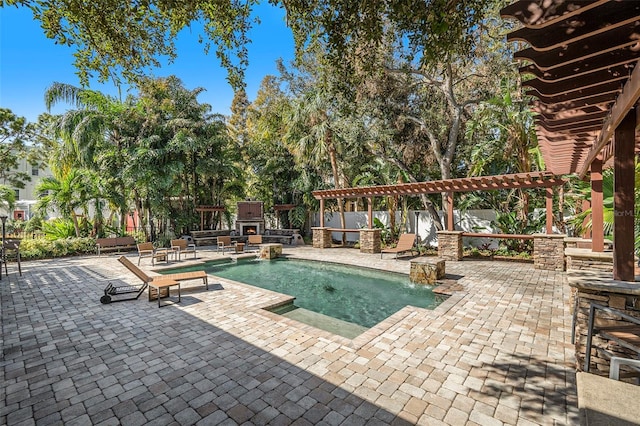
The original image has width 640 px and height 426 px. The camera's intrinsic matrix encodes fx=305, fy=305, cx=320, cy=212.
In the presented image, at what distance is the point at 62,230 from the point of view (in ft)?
52.3

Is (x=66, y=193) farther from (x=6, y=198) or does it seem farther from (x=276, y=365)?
(x=276, y=365)

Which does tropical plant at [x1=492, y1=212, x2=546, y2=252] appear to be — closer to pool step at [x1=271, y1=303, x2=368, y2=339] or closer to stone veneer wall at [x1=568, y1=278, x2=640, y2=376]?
pool step at [x1=271, y1=303, x2=368, y2=339]

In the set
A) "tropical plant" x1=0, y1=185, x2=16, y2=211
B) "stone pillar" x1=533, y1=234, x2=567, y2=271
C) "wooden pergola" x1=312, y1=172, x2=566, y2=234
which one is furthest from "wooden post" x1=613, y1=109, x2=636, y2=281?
"tropical plant" x1=0, y1=185, x2=16, y2=211

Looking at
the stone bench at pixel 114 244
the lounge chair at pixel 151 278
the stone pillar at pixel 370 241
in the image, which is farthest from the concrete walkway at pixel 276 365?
the stone bench at pixel 114 244

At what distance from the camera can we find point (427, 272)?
8883 millimetres

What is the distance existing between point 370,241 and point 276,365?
11254mm

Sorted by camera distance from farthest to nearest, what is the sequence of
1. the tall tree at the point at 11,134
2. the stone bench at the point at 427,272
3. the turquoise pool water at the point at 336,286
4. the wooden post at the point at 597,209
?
the tall tree at the point at 11,134, the stone bench at the point at 427,272, the turquoise pool water at the point at 336,286, the wooden post at the point at 597,209

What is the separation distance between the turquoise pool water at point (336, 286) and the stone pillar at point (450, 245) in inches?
142

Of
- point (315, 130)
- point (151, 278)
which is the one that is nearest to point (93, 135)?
point (315, 130)

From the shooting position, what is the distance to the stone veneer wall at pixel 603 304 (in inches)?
131

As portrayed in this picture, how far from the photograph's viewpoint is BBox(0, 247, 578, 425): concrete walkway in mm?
3113

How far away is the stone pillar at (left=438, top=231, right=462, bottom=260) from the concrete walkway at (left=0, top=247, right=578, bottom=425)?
5312mm

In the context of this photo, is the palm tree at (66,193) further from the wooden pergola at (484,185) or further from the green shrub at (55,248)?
the wooden pergola at (484,185)

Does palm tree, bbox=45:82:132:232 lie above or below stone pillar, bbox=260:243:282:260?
above
